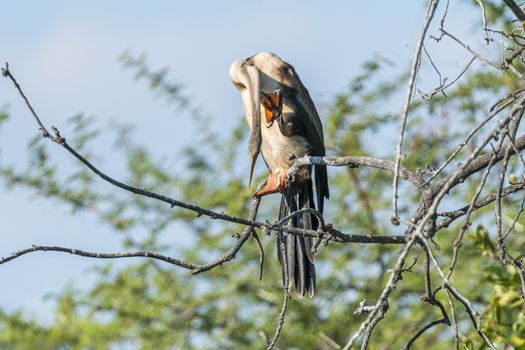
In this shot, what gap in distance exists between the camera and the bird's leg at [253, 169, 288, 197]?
15.9 feet

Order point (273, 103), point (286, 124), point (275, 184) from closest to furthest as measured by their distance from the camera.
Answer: point (275, 184) → point (273, 103) → point (286, 124)

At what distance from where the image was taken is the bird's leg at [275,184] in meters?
4.86

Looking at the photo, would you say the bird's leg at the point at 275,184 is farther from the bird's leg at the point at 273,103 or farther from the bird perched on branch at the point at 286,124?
the bird's leg at the point at 273,103

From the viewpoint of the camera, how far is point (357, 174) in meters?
9.11

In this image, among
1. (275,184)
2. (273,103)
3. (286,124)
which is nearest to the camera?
(275,184)

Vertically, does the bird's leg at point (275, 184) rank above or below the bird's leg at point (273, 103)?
below

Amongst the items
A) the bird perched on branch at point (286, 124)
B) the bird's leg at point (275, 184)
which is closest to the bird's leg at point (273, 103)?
the bird perched on branch at point (286, 124)

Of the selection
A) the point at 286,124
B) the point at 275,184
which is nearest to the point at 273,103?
the point at 286,124

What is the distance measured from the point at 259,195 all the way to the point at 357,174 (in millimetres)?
4548

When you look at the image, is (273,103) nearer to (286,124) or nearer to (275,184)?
(286,124)

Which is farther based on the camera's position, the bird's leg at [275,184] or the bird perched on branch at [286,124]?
the bird perched on branch at [286,124]

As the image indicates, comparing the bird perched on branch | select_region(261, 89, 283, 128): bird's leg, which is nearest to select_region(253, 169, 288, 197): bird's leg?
the bird perched on branch

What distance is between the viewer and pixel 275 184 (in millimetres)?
5203

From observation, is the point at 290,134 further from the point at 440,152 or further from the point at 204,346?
the point at 204,346
